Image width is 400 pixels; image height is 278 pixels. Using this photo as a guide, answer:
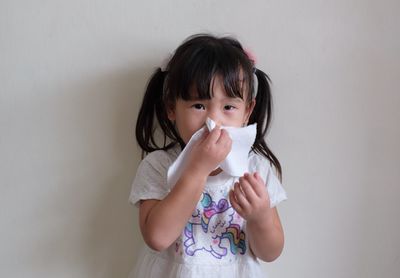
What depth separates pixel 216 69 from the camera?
0.69 m

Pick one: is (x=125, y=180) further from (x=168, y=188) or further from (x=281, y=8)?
(x=281, y=8)

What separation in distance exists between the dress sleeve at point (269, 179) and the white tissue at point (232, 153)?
9 cm

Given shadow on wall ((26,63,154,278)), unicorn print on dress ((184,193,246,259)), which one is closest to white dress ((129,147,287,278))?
unicorn print on dress ((184,193,246,259))

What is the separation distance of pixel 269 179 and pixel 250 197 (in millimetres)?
119

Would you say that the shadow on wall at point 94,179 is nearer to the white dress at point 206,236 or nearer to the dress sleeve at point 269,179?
the white dress at point 206,236

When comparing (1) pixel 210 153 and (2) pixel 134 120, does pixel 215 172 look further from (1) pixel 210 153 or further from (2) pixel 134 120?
(2) pixel 134 120

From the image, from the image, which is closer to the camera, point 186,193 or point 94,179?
point 186,193

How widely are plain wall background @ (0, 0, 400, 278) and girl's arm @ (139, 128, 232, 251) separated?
20cm

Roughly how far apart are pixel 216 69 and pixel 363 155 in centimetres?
36

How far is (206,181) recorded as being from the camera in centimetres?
72

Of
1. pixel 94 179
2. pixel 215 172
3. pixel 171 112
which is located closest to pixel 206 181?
pixel 215 172

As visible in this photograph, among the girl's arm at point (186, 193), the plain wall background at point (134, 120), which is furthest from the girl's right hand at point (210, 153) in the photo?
the plain wall background at point (134, 120)

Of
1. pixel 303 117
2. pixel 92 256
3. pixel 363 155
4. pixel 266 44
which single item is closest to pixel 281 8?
pixel 266 44

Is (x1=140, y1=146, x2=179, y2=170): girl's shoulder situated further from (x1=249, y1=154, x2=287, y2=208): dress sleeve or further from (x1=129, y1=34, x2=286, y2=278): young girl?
(x1=249, y1=154, x2=287, y2=208): dress sleeve
